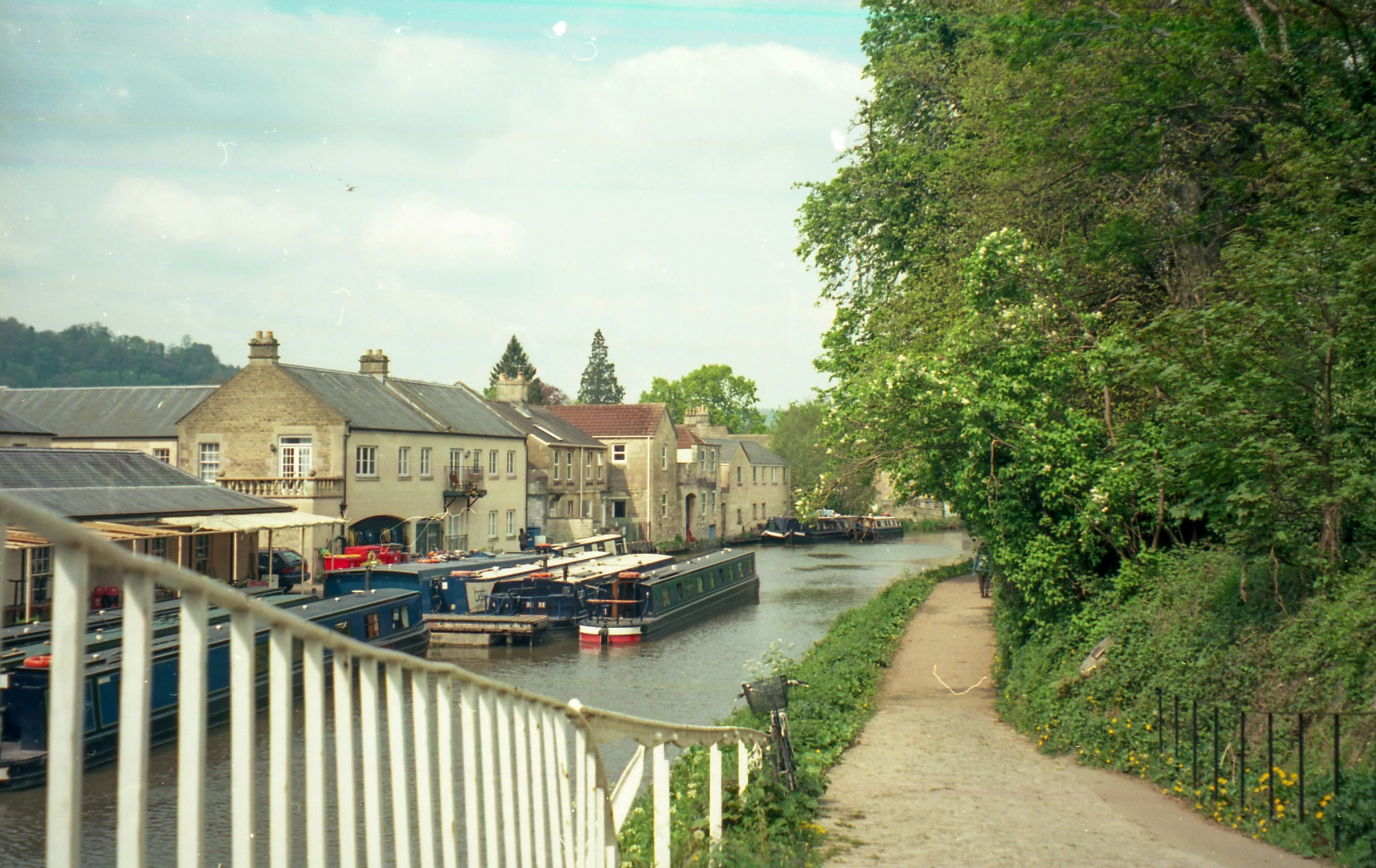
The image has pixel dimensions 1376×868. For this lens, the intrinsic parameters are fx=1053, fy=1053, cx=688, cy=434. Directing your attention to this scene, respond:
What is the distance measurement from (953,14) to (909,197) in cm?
423

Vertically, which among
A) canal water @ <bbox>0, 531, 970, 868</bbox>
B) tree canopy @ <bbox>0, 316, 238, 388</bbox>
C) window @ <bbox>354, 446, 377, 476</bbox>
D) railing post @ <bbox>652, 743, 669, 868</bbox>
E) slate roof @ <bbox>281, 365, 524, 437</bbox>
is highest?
slate roof @ <bbox>281, 365, 524, 437</bbox>

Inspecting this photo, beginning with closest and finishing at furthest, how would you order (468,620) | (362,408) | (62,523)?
(62,523) < (468,620) < (362,408)

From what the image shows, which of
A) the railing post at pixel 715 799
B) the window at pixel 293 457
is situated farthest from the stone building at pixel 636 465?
the railing post at pixel 715 799

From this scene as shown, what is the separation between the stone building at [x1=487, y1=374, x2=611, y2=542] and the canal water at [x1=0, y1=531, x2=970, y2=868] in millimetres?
10760

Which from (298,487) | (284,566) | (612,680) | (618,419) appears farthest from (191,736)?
(618,419)

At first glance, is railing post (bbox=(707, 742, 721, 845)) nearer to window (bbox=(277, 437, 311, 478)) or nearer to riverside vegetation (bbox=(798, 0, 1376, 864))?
riverside vegetation (bbox=(798, 0, 1376, 864))

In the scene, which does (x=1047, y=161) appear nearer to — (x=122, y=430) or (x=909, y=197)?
(x=909, y=197)

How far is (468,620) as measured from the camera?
28250mm

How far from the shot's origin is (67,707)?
1.83m

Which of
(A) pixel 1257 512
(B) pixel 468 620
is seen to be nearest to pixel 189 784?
(A) pixel 1257 512

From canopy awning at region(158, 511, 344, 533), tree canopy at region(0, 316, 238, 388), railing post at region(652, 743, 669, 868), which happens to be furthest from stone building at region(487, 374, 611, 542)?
railing post at region(652, 743, 669, 868)

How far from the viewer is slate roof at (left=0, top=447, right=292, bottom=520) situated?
21.6m

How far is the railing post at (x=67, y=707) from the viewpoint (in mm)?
1782

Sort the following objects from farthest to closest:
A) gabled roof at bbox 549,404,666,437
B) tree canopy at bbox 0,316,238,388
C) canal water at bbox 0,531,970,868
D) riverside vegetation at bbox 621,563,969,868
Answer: gabled roof at bbox 549,404,666,437, tree canopy at bbox 0,316,238,388, riverside vegetation at bbox 621,563,969,868, canal water at bbox 0,531,970,868
